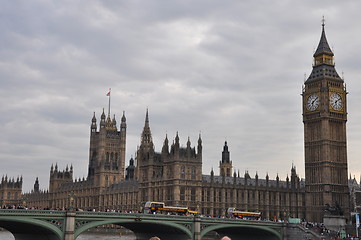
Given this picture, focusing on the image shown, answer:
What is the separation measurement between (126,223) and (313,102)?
6786 centimetres

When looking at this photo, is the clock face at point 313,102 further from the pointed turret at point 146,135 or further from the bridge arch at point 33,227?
the bridge arch at point 33,227

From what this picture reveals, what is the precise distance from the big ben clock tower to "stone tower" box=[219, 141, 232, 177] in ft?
177

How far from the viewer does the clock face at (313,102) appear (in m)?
132

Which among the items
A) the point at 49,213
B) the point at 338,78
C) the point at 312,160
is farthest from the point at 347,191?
the point at 49,213

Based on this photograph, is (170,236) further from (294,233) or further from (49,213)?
(49,213)

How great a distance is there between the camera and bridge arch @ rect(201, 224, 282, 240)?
87581 millimetres

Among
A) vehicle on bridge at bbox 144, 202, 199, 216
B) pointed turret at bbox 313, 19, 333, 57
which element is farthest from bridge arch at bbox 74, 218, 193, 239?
pointed turret at bbox 313, 19, 333, 57

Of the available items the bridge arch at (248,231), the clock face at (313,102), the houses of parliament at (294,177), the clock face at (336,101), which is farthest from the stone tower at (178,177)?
the clock face at (336,101)

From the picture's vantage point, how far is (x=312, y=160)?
132375 mm

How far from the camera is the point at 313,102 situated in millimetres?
133000

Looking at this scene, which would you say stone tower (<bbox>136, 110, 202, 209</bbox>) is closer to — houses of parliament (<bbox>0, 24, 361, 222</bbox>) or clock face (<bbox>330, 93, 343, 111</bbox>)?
houses of parliament (<bbox>0, 24, 361, 222</bbox>)

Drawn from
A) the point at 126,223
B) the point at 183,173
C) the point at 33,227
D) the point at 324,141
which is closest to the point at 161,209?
the point at 126,223

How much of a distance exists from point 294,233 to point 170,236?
20567mm

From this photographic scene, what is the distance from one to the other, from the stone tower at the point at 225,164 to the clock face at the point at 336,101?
5998cm
